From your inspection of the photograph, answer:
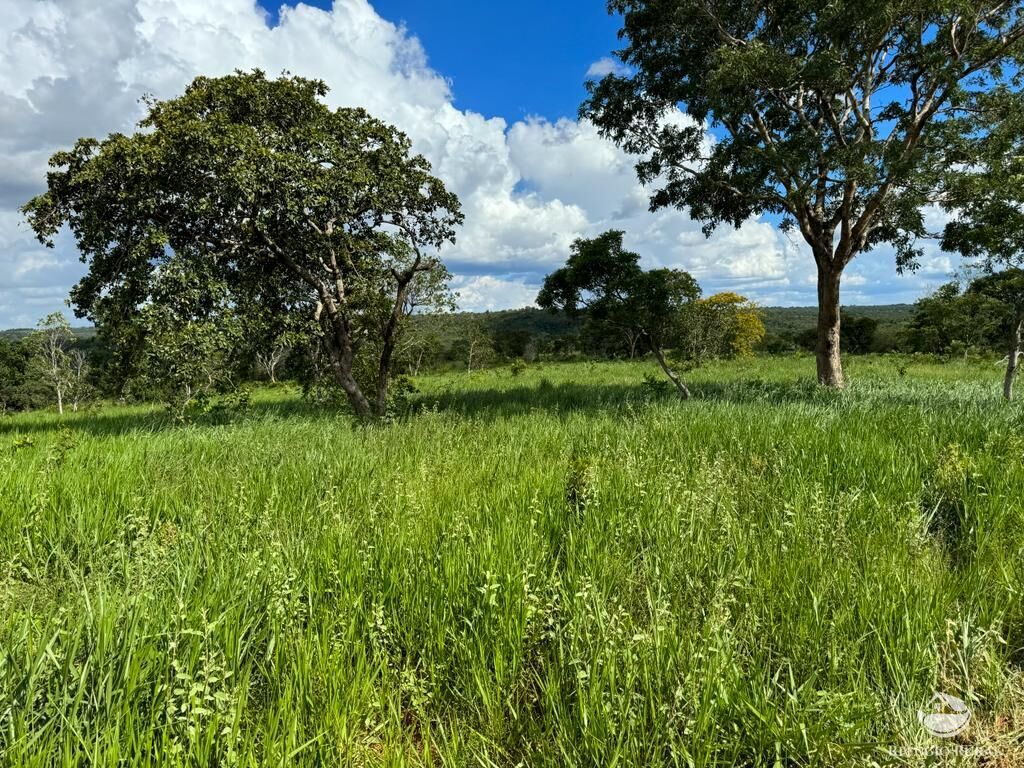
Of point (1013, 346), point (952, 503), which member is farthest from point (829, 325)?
point (952, 503)

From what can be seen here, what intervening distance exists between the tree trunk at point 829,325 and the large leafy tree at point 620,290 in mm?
4590

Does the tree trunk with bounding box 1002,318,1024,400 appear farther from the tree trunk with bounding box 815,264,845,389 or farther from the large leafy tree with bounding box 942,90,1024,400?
the tree trunk with bounding box 815,264,845,389

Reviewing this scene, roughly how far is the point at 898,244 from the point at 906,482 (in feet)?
38.0

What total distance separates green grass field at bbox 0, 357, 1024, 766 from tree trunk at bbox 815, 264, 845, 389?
866 cm

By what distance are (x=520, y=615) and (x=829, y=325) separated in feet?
44.4

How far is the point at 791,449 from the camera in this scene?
17.7ft

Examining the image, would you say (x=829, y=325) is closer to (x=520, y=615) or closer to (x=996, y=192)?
(x=996, y=192)

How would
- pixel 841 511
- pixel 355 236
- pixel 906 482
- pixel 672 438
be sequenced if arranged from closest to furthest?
pixel 841 511
pixel 906 482
pixel 672 438
pixel 355 236

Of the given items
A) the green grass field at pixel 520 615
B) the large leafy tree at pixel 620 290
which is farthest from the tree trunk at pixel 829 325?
the green grass field at pixel 520 615

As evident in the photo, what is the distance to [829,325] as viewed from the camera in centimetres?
1284

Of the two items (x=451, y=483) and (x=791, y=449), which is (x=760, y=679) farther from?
(x=791, y=449)

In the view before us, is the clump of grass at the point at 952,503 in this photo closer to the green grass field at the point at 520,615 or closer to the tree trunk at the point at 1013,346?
the green grass field at the point at 520,615

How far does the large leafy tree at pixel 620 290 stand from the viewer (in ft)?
33.9

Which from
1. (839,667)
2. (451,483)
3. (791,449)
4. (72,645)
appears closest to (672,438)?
(791,449)
